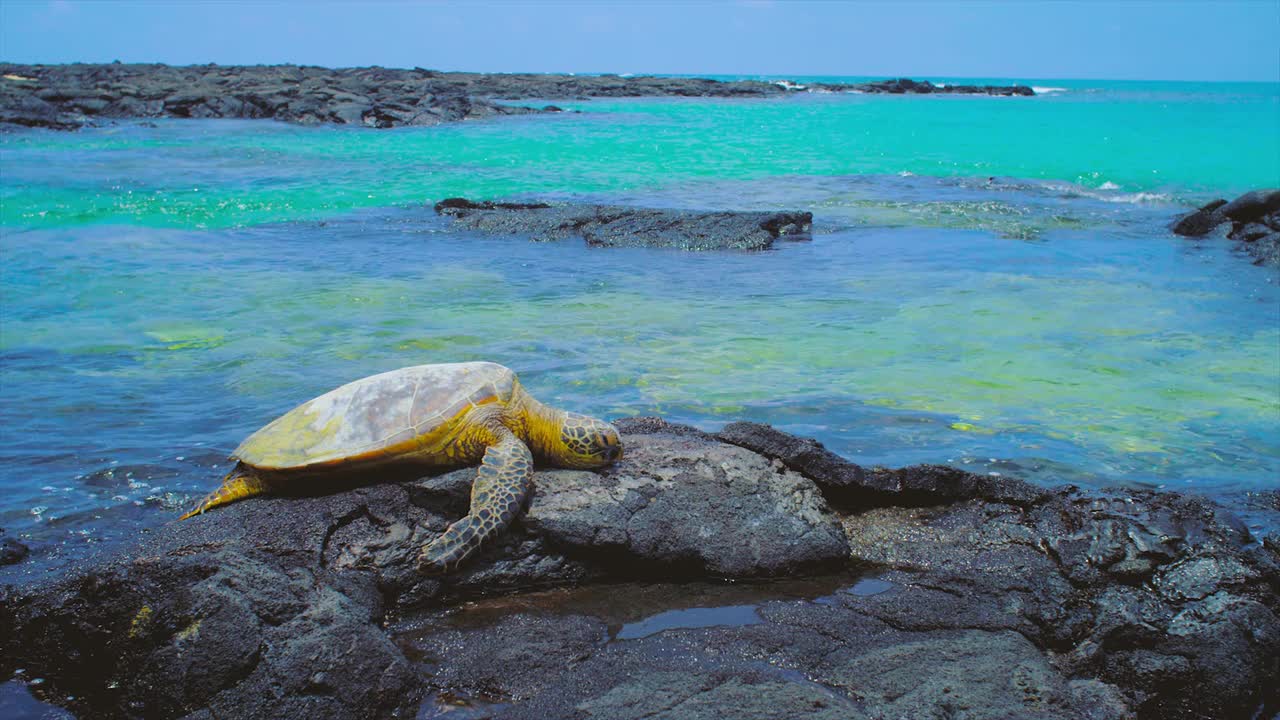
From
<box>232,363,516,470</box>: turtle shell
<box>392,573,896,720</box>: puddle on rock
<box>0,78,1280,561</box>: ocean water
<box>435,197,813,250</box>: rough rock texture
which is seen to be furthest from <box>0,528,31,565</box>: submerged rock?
<box>435,197,813,250</box>: rough rock texture

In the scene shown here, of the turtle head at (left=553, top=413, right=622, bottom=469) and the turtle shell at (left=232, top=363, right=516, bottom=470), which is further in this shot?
the turtle head at (left=553, top=413, right=622, bottom=469)

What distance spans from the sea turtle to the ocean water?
973 millimetres

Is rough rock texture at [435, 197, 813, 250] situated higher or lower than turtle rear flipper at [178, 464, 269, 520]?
higher

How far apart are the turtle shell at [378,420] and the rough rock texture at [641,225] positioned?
1037 centimetres

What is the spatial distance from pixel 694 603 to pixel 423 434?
1685mm

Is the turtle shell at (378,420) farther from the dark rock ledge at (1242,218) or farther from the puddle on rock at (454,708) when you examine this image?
the dark rock ledge at (1242,218)

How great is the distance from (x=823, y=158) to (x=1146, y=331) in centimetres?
2225

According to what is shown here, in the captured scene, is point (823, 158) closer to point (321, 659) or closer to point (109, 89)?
point (321, 659)

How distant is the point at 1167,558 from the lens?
4234 millimetres

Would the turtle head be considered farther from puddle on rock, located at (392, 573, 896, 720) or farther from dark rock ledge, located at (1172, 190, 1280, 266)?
dark rock ledge, located at (1172, 190, 1280, 266)

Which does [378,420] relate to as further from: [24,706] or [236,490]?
[24,706]

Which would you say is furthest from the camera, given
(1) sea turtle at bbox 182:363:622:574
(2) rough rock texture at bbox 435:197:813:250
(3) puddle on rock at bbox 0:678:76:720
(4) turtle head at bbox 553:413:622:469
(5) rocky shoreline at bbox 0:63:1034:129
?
(5) rocky shoreline at bbox 0:63:1034:129

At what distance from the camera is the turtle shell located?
468 cm

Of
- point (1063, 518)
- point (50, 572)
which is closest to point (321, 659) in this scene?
point (50, 572)
